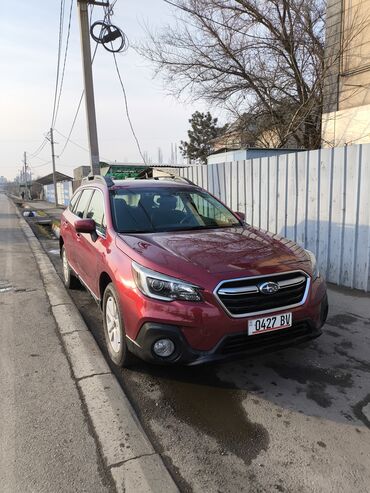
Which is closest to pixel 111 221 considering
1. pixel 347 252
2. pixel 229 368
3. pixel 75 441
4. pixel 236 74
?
pixel 229 368

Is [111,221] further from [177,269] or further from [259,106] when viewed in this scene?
[259,106]

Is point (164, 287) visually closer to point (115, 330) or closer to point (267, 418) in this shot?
point (115, 330)

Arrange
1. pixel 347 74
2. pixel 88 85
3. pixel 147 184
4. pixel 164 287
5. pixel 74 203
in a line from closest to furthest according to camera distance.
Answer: pixel 164 287, pixel 147 184, pixel 74 203, pixel 347 74, pixel 88 85

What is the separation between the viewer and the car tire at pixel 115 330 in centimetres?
335

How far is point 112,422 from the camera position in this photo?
2.86 metres

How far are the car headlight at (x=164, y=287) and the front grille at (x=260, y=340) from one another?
40 cm

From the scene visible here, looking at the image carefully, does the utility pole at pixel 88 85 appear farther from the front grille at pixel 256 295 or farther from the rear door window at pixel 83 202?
the front grille at pixel 256 295

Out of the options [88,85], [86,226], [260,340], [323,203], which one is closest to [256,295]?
[260,340]

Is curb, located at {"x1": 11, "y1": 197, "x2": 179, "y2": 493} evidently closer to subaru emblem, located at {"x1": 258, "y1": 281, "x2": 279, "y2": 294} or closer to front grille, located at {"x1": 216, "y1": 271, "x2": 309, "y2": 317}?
front grille, located at {"x1": 216, "y1": 271, "x2": 309, "y2": 317}

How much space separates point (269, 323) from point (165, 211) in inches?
71.4

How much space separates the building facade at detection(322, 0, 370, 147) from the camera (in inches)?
380

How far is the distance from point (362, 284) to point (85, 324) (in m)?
3.88


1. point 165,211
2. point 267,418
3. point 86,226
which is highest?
point 165,211

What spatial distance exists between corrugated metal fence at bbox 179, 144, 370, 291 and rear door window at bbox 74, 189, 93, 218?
3.37 m
